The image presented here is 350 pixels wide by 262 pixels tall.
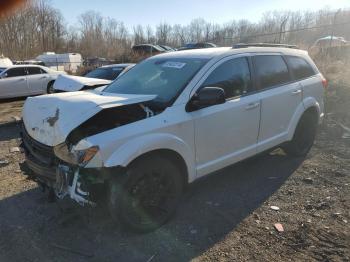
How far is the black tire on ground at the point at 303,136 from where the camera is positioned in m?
6.32

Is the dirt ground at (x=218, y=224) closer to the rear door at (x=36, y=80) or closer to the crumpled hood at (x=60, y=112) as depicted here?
the crumpled hood at (x=60, y=112)

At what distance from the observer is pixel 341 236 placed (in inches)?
Answer: 160

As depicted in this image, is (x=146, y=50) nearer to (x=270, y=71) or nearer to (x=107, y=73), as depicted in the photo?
(x=107, y=73)

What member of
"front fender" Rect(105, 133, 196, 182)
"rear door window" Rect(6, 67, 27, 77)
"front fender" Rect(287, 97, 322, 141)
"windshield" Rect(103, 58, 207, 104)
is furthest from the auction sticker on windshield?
"rear door window" Rect(6, 67, 27, 77)

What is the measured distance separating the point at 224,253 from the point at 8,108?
12421mm

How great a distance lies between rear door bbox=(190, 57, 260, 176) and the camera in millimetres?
4508

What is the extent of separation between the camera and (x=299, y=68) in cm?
611

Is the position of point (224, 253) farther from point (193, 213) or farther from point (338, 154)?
point (338, 154)

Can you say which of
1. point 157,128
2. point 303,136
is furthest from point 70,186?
point 303,136

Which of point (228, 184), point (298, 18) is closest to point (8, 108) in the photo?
point (228, 184)

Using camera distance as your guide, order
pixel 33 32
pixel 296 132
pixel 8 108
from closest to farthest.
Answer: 1. pixel 296 132
2. pixel 8 108
3. pixel 33 32

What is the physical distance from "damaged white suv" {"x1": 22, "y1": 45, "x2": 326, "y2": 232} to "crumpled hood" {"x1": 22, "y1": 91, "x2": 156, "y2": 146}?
0.03 ft

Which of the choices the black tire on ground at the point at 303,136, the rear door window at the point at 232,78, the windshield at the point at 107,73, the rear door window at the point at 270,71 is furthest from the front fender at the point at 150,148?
the windshield at the point at 107,73

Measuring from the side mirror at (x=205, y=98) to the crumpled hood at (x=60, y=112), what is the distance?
43 centimetres
